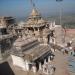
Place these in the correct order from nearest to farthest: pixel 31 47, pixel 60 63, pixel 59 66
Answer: pixel 59 66 < pixel 60 63 < pixel 31 47

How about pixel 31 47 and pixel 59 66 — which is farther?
pixel 31 47

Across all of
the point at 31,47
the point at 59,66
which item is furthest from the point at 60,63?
the point at 31,47

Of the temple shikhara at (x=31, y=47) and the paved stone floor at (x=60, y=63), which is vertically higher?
the temple shikhara at (x=31, y=47)

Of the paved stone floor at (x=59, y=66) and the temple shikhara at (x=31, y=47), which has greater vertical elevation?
the temple shikhara at (x=31, y=47)

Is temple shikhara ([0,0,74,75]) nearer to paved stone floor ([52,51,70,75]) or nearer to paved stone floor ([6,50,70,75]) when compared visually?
paved stone floor ([6,50,70,75])

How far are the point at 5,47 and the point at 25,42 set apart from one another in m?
3.64

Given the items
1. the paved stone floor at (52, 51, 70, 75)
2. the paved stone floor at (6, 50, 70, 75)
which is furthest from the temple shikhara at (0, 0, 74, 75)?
the paved stone floor at (52, 51, 70, 75)

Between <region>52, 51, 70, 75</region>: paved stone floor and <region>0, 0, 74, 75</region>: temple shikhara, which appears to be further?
<region>0, 0, 74, 75</region>: temple shikhara

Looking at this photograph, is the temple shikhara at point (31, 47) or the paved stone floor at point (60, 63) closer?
the paved stone floor at point (60, 63)

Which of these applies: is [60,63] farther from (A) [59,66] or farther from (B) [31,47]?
(B) [31,47]

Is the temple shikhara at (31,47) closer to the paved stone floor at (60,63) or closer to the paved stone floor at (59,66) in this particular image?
the paved stone floor at (59,66)

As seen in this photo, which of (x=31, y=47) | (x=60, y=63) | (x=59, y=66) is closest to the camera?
(x=59, y=66)

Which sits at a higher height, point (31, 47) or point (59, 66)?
point (31, 47)

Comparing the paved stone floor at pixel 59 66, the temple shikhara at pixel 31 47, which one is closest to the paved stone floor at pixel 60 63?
the paved stone floor at pixel 59 66
